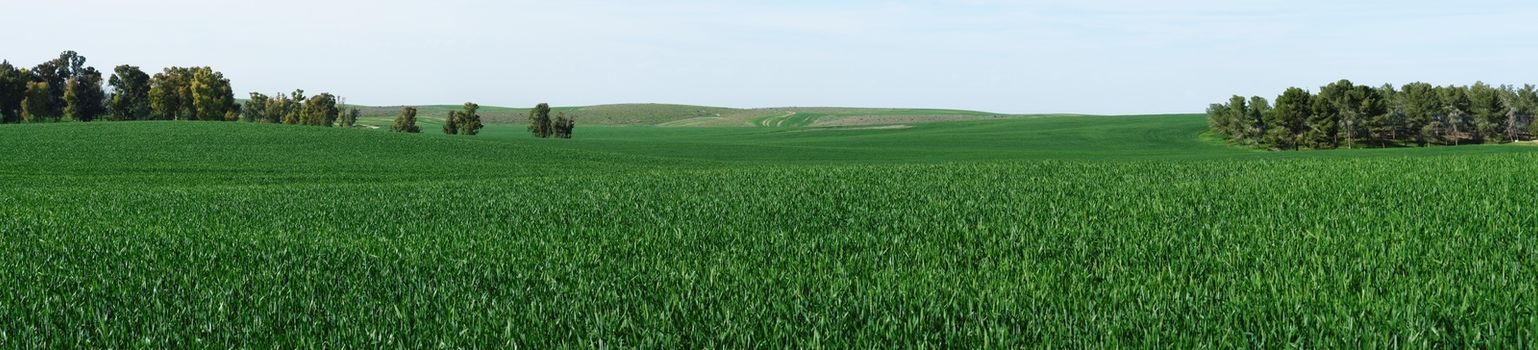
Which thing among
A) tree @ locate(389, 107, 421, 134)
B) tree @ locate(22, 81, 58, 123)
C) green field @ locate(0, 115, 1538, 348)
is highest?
tree @ locate(22, 81, 58, 123)

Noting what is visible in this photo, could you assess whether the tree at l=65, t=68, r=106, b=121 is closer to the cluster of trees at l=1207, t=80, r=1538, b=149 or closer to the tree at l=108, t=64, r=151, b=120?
the tree at l=108, t=64, r=151, b=120

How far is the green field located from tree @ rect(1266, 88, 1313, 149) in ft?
202

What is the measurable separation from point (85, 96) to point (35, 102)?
24.4ft

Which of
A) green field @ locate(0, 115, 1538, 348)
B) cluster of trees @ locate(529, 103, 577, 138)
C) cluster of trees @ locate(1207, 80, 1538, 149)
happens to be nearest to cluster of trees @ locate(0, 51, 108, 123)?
cluster of trees @ locate(529, 103, 577, 138)

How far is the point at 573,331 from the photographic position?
5.78 metres

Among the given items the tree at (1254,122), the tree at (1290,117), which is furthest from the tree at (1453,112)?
the tree at (1290,117)

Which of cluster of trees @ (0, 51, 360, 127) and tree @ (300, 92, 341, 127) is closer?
cluster of trees @ (0, 51, 360, 127)

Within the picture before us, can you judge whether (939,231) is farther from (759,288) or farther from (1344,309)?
(1344,309)

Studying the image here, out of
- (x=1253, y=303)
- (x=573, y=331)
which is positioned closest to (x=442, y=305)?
(x=573, y=331)

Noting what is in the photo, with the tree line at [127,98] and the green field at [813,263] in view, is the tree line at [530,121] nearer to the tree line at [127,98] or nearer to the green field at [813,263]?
the tree line at [127,98]

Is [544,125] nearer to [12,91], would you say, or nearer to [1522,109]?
[12,91]

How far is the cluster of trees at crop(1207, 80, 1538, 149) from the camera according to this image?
79.4 metres

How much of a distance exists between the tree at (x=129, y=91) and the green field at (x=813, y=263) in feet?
316

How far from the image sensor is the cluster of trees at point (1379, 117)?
79.4m
